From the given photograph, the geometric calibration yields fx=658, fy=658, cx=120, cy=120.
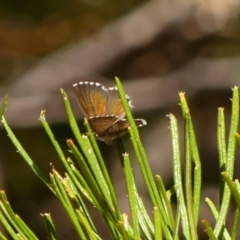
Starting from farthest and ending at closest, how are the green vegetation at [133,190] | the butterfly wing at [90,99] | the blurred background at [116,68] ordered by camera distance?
the blurred background at [116,68] → the butterfly wing at [90,99] → the green vegetation at [133,190]

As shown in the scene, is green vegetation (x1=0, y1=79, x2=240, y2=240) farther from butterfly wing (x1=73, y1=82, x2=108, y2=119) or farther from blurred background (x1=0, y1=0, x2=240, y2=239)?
blurred background (x1=0, y1=0, x2=240, y2=239)

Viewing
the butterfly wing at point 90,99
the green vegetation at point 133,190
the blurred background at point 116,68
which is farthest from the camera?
the blurred background at point 116,68

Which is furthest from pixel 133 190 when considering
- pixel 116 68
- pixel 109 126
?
pixel 116 68

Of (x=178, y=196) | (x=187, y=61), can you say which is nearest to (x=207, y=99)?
(x=187, y=61)

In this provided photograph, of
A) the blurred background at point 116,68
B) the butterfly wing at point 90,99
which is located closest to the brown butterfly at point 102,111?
the butterfly wing at point 90,99

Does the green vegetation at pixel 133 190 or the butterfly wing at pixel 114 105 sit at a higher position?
the butterfly wing at pixel 114 105

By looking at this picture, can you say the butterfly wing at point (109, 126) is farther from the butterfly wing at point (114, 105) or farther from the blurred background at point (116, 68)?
the blurred background at point (116, 68)

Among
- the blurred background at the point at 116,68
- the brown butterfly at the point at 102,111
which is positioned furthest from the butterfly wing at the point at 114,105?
the blurred background at the point at 116,68

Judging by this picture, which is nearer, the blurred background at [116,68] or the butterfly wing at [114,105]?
the butterfly wing at [114,105]

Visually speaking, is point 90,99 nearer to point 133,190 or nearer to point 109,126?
point 109,126
